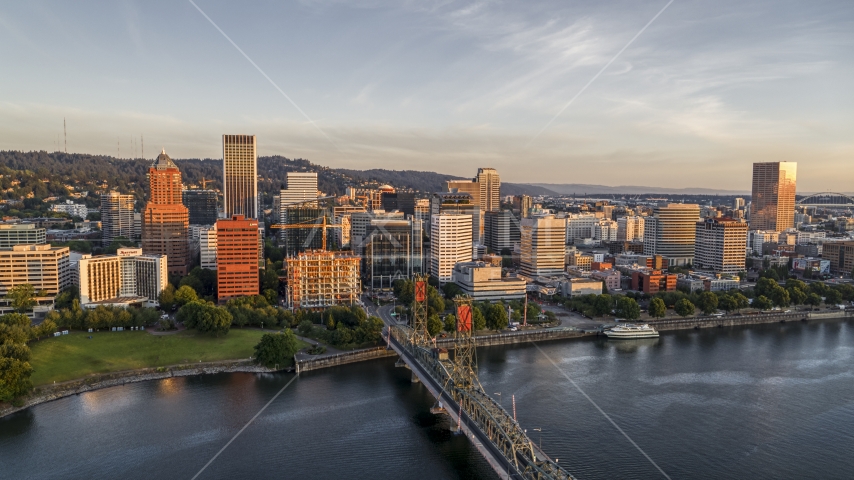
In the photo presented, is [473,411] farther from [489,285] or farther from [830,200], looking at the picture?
[830,200]

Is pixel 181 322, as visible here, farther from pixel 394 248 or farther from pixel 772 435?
pixel 772 435

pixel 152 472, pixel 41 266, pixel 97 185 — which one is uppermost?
pixel 97 185

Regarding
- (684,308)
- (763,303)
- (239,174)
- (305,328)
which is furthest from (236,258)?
(239,174)

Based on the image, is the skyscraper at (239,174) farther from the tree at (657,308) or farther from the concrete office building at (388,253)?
the tree at (657,308)

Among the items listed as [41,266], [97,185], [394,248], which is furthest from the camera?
[97,185]

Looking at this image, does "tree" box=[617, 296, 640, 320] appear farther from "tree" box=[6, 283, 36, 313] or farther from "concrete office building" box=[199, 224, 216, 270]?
"tree" box=[6, 283, 36, 313]

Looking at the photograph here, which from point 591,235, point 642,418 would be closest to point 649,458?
point 642,418
